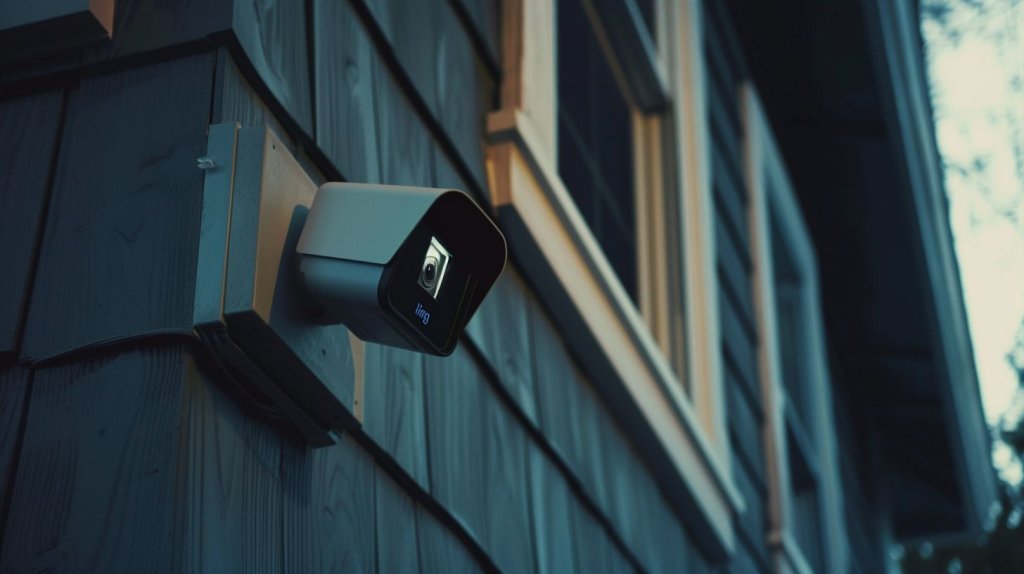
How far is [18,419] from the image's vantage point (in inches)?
43.5

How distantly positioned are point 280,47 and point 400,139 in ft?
1.14

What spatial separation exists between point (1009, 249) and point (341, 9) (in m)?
5.12

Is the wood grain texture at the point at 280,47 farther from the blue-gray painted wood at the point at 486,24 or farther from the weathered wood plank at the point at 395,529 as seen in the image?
the blue-gray painted wood at the point at 486,24

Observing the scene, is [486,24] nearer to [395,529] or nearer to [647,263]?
[395,529]

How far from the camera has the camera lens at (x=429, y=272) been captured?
1.17 metres

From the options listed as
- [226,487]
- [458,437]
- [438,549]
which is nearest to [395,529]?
[438,549]

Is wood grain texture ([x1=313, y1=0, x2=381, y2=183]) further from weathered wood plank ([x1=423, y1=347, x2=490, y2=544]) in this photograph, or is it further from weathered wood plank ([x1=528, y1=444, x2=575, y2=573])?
weathered wood plank ([x1=528, y1=444, x2=575, y2=573])

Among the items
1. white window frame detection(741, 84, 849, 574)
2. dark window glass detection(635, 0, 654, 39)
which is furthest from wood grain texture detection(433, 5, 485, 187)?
white window frame detection(741, 84, 849, 574)

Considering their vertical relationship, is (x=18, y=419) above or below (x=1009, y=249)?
below

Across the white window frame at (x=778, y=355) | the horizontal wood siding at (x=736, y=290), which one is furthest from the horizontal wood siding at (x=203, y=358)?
the white window frame at (x=778, y=355)

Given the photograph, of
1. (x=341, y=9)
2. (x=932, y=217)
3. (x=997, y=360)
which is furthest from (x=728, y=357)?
(x=997, y=360)

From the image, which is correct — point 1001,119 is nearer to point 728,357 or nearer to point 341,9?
point 728,357

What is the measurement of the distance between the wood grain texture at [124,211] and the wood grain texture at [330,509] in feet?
0.66

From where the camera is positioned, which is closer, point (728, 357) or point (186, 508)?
point (186, 508)
